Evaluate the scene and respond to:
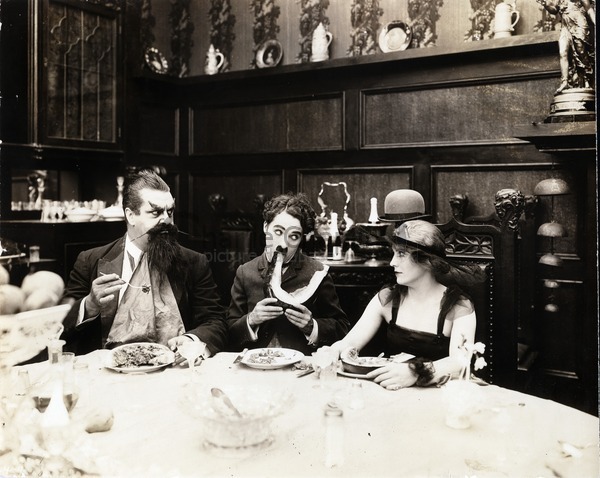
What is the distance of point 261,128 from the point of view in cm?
333

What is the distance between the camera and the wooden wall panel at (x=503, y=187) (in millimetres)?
1802

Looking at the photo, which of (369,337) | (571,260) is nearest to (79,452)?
(369,337)

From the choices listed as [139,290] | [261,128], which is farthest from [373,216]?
[261,128]

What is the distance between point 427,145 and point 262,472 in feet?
5.48

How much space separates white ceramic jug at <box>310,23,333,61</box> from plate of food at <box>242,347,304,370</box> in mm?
1334

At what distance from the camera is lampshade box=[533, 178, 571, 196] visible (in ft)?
5.99

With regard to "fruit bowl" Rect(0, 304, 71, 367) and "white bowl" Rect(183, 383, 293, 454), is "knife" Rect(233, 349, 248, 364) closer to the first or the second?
"white bowl" Rect(183, 383, 293, 454)

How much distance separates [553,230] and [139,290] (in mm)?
1521

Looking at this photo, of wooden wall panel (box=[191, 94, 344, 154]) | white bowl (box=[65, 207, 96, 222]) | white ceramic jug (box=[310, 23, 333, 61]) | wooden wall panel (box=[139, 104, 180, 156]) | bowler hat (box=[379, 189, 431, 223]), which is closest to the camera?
bowler hat (box=[379, 189, 431, 223])

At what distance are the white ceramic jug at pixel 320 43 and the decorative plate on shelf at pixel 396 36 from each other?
9.6 inches

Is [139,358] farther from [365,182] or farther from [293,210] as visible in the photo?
[365,182]

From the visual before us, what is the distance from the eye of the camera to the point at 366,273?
199 centimetres

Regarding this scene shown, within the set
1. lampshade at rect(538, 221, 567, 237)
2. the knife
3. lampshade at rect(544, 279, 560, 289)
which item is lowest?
the knife

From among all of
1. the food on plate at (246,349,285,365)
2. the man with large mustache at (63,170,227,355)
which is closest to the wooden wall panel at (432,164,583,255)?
the food on plate at (246,349,285,365)
